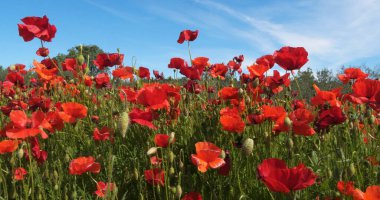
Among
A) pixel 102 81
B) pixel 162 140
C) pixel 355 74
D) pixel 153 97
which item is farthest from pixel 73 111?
pixel 355 74

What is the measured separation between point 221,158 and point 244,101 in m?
1.28

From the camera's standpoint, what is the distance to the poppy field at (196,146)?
6.43ft

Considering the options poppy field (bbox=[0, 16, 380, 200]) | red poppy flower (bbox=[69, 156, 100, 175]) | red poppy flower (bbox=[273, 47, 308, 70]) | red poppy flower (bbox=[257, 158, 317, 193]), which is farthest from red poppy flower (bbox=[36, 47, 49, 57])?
red poppy flower (bbox=[257, 158, 317, 193])

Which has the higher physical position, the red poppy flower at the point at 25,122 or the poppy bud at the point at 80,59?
the poppy bud at the point at 80,59

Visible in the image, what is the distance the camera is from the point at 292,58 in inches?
98.7

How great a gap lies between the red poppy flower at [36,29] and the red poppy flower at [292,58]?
1.81 meters

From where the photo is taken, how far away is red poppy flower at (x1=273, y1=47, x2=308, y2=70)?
2.51 metres

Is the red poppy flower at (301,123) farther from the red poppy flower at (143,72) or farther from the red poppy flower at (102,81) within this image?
the red poppy flower at (102,81)

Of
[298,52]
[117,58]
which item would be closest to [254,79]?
[298,52]

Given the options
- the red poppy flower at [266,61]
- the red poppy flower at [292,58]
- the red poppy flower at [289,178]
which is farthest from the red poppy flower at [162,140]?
the red poppy flower at [266,61]

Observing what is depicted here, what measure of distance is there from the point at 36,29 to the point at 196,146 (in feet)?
6.31

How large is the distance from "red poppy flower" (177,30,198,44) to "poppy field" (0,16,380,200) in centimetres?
1

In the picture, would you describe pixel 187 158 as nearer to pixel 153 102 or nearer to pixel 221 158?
pixel 153 102

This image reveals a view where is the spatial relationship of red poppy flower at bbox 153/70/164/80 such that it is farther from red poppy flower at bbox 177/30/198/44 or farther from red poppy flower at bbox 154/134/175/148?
red poppy flower at bbox 154/134/175/148
